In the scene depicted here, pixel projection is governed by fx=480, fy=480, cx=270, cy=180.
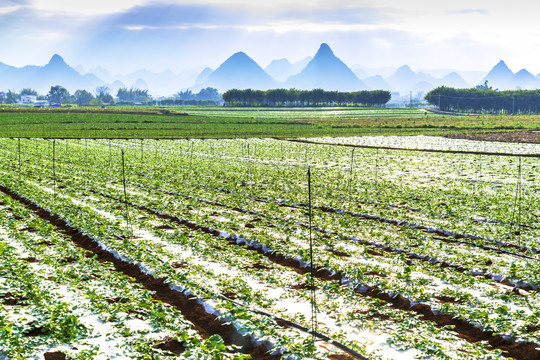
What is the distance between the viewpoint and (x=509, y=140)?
5719 centimetres

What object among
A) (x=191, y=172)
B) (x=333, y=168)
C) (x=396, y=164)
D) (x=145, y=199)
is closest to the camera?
(x=145, y=199)

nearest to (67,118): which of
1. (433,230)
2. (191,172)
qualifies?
(191,172)

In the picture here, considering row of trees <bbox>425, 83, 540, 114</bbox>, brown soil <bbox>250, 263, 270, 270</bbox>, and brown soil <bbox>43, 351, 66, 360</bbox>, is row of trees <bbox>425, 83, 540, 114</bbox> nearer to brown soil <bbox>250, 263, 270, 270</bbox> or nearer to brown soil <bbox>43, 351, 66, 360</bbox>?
brown soil <bbox>250, 263, 270, 270</bbox>

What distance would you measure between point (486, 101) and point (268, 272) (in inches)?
7395

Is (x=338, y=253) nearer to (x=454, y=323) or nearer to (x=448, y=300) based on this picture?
(x=448, y=300)

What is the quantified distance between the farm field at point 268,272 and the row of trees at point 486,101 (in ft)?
544

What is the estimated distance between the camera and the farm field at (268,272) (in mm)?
8383

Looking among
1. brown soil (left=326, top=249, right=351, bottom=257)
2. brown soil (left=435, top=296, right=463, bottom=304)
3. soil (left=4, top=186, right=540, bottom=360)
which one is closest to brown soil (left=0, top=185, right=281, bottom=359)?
soil (left=4, top=186, right=540, bottom=360)

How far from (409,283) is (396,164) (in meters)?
26.5

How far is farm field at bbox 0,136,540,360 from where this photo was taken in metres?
8.38

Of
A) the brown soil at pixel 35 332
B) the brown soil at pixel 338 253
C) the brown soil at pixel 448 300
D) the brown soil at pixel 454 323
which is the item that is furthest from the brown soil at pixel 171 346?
the brown soil at pixel 338 253

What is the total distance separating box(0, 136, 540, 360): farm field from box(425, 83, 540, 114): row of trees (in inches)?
6526

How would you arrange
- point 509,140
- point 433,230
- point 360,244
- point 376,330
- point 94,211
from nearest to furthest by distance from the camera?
point 376,330 → point 360,244 → point 433,230 → point 94,211 → point 509,140

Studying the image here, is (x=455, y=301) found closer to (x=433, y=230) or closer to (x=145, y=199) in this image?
(x=433, y=230)
